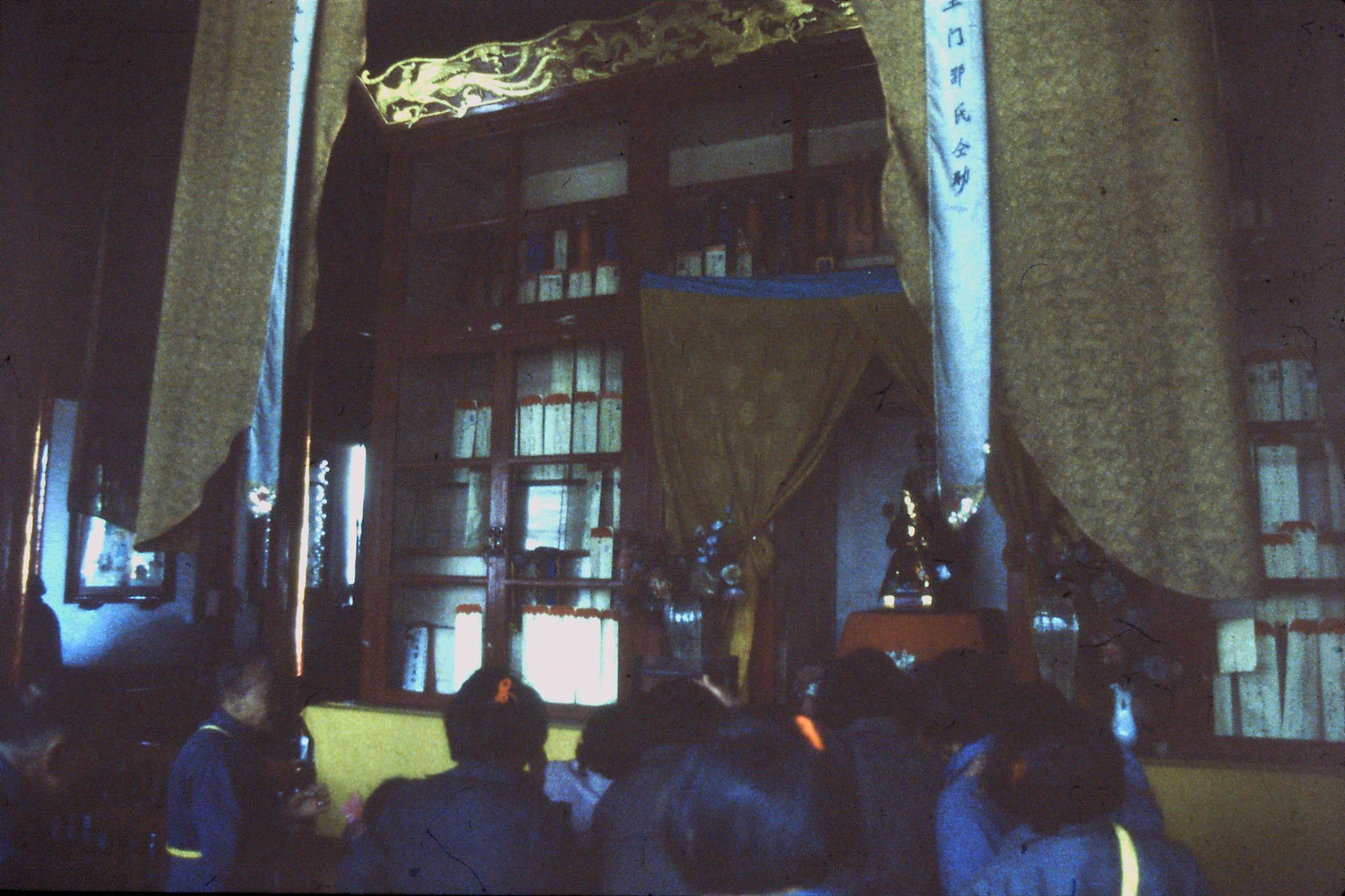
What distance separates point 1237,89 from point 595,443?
2599mm

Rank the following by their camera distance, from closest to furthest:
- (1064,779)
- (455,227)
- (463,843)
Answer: (463,843) < (1064,779) < (455,227)

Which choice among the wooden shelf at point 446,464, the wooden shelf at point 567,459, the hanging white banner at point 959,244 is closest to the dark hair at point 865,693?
the hanging white banner at point 959,244

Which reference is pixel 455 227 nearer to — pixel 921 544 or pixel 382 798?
pixel 921 544

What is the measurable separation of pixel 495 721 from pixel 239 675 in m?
0.96

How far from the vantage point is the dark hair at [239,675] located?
2.32 meters

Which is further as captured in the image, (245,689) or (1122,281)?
(245,689)

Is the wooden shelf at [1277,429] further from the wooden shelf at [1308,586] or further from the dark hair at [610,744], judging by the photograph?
the dark hair at [610,744]

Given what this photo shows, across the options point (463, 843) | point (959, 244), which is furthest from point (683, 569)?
point (463, 843)

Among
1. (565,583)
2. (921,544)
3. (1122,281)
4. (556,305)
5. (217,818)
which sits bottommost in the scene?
(217,818)

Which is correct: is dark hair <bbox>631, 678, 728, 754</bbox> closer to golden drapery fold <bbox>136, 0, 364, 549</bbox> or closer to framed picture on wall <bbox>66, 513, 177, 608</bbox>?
golden drapery fold <bbox>136, 0, 364, 549</bbox>

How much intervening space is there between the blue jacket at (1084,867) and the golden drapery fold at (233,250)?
2324 millimetres

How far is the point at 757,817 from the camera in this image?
1.32 meters

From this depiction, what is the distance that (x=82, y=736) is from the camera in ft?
7.32

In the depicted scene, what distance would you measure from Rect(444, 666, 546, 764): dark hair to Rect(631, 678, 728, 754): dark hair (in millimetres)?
332
